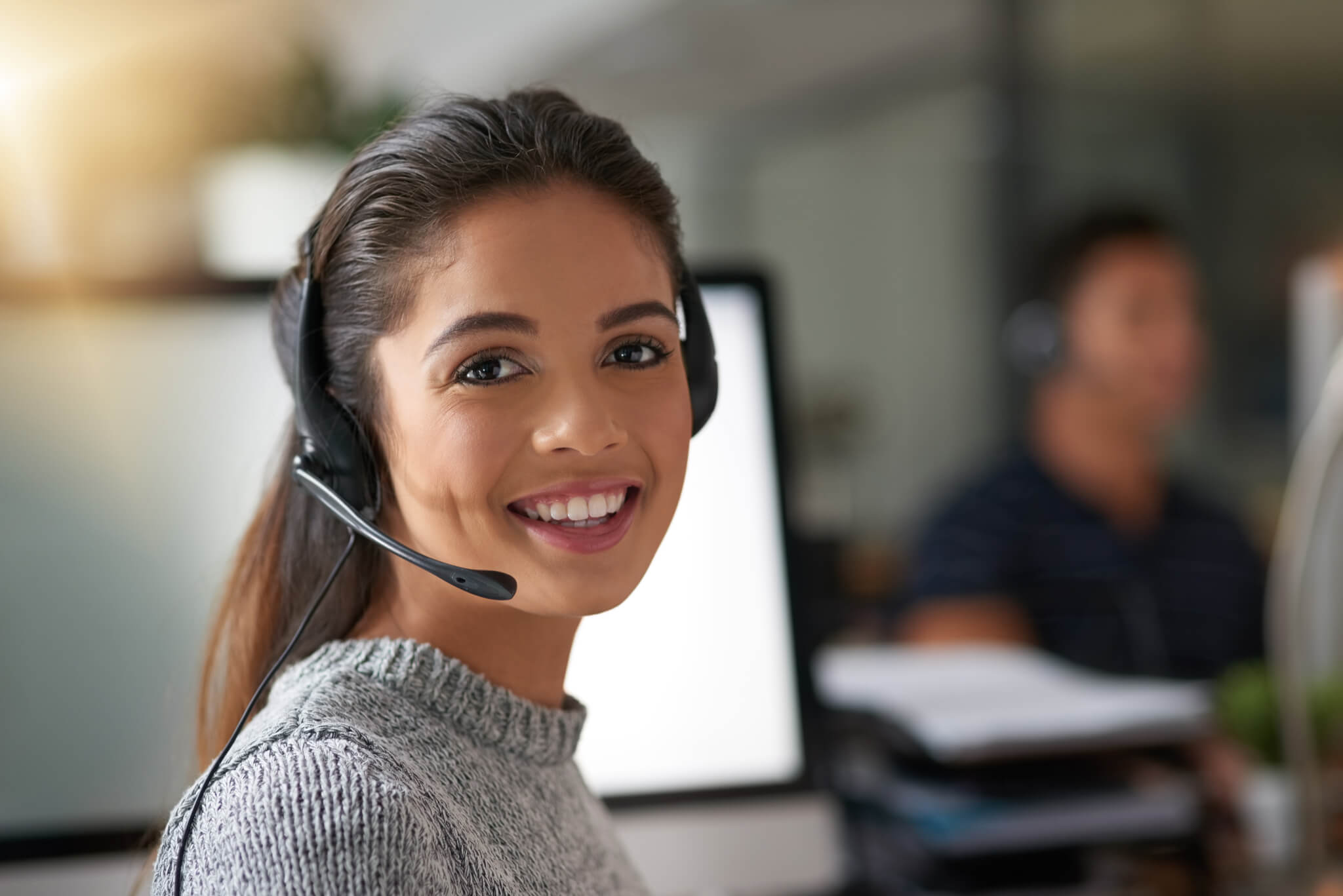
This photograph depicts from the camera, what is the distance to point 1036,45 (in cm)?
392

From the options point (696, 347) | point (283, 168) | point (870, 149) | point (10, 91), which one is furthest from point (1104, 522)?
point (10, 91)

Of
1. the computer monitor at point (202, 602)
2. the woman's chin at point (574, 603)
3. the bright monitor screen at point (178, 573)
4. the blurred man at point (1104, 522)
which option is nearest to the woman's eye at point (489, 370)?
the woman's chin at point (574, 603)

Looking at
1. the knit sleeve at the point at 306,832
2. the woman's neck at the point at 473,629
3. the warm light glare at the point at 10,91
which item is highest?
the warm light glare at the point at 10,91

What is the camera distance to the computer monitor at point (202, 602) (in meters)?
0.86

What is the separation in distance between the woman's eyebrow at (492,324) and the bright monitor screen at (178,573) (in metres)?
0.35

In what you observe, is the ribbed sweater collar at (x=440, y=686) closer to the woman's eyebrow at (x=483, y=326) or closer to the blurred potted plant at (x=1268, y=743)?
the woman's eyebrow at (x=483, y=326)

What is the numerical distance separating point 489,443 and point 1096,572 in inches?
63.5

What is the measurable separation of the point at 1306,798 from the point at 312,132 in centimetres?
170

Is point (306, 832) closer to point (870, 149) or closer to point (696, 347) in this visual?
point (696, 347)

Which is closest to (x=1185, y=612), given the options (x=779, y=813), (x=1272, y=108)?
(x=779, y=813)

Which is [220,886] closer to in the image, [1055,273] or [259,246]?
[259,246]

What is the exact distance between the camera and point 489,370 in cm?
57

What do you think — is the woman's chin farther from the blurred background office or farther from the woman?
the blurred background office

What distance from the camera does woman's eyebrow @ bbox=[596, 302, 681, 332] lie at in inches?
22.7
